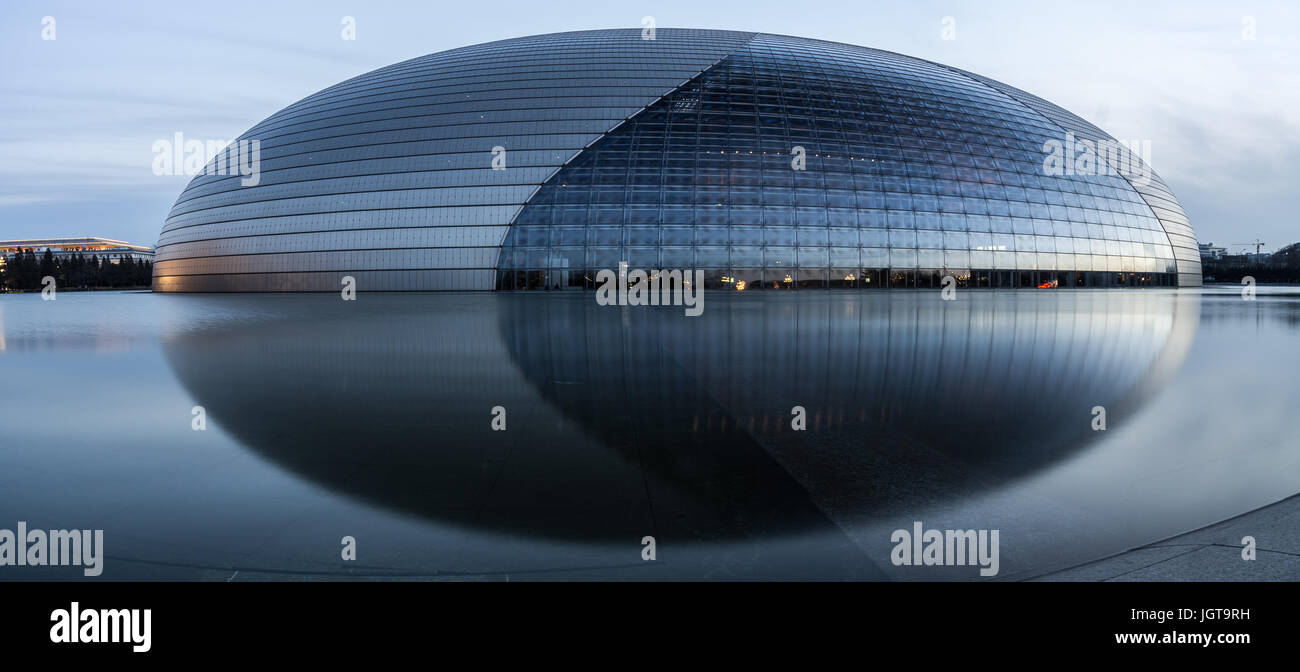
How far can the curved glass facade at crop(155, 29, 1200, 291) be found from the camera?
36281 mm

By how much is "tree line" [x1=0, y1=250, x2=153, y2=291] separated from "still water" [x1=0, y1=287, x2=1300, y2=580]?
101m

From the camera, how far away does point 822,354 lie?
429 inches

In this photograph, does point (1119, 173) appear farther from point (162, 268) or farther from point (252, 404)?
point (162, 268)

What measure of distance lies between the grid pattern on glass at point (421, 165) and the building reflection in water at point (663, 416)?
23.8 metres

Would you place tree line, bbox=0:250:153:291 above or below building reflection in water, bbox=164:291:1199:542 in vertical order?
above

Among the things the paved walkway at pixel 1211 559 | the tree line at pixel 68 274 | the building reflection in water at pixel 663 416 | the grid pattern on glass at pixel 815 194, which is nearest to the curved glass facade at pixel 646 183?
the grid pattern on glass at pixel 815 194

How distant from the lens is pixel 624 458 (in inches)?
192

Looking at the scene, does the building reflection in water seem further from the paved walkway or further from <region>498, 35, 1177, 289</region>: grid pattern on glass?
<region>498, 35, 1177, 289</region>: grid pattern on glass

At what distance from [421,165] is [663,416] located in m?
35.0

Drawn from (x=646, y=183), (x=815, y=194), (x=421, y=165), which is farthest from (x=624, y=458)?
(x=421, y=165)

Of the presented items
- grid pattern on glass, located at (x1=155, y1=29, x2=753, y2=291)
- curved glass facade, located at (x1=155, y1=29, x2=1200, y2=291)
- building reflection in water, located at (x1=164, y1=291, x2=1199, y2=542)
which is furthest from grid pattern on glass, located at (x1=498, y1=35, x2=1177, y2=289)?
building reflection in water, located at (x1=164, y1=291, x2=1199, y2=542)
